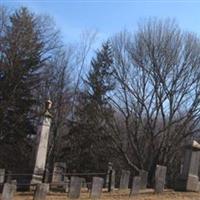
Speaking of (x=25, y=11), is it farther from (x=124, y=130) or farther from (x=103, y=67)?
(x=124, y=130)

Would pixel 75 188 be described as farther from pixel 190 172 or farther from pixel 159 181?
pixel 190 172

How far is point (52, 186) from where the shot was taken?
22.0 metres

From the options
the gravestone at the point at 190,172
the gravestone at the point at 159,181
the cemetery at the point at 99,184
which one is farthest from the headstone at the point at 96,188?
the gravestone at the point at 190,172

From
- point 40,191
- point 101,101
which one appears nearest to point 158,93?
point 101,101

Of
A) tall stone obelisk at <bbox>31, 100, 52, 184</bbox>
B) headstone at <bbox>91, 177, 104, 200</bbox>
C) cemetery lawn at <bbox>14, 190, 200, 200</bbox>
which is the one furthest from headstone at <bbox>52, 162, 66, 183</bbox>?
headstone at <bbox>91, 177, 104, 200</bbox>

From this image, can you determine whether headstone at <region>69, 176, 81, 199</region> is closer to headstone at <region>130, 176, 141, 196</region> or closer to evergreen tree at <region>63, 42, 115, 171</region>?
headstone at <region>130, 176, 141, 196</region>

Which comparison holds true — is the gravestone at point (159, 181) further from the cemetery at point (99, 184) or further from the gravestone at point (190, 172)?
the gravestone at point (190, 172)

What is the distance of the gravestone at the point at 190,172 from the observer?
21031 mm

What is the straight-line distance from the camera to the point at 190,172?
2117cm

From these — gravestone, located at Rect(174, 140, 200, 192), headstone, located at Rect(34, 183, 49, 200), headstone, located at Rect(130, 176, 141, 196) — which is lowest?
headstone, located at Rect(34, 183, 49, 200)

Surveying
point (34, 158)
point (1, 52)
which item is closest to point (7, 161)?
point (1, 52)

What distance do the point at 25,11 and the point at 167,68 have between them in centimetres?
1277

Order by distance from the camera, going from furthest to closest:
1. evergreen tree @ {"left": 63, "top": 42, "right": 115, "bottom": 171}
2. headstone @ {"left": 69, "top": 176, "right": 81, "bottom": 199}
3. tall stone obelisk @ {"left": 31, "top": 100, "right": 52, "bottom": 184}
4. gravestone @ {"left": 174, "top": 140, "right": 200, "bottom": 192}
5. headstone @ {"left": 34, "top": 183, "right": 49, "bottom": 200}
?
evergreen tree @ {"left": 63, "top": 42, "right": 115, "bottom": 171} → tall stone obelisk @ {"left": 31, "top": 100, "right": 52, "bottom": 184} → gravestone @ {"left": 174, "top": 140, "right": 200, "bottom": 192} → headstone @ {"left": 69, "top": 176, "right": 81, "bottom": 199} → headstone @ {"left": 34, "top": 183, "right": 49, "bottom": 200}

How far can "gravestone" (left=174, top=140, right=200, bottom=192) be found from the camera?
828 inches
